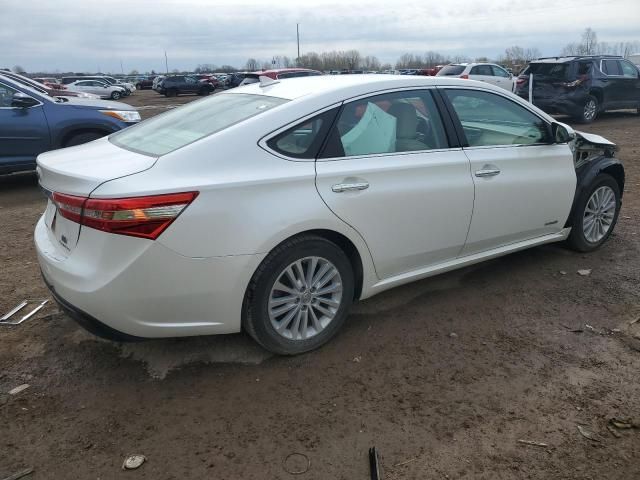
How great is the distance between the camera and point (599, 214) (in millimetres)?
4809

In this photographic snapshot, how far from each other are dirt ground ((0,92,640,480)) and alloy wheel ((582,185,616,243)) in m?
0.79

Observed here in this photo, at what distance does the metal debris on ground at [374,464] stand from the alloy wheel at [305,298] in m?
0.92

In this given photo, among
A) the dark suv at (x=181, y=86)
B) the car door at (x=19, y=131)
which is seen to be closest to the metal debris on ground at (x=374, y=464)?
the car door at (x=19, y=131)

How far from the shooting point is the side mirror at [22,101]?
727 centimetres

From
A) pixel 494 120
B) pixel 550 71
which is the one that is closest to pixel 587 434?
pixel 494 120

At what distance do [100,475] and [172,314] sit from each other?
2.60 feet

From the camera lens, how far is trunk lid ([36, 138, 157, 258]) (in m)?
2.76

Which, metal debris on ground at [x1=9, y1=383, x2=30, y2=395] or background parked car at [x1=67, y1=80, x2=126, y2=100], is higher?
background parked car at [x1=67, y1=80, x2=126, y2=100]

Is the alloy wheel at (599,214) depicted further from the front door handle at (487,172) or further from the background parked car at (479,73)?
the background parked car at (479,73)

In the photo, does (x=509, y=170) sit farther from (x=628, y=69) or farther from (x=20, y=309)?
(x=628, y=69)

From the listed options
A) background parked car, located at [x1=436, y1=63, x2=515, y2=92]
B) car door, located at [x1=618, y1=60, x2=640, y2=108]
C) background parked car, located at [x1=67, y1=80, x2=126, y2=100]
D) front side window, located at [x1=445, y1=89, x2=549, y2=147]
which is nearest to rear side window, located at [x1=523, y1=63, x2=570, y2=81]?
car door, located at [x1=618, y1=60, x2=640, y2=108]

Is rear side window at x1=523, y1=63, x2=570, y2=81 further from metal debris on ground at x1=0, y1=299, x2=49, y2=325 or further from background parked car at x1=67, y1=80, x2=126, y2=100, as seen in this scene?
background parked car at x1=67, y1=80, x2=126, y2=100

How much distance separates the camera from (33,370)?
3162 millimetres

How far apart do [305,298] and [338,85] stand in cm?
135
